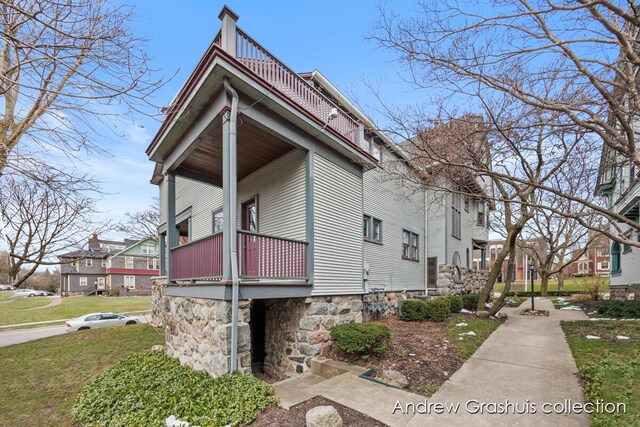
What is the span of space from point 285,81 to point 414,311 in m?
7.71

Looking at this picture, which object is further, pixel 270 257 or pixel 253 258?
pixel 270 257

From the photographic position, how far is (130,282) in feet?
140

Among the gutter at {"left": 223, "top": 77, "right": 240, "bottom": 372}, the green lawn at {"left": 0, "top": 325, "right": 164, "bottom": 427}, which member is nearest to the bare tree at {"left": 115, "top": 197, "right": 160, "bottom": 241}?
the green lawn at {"left": 0, "top": 325, "right": 164, "bottom": 427}

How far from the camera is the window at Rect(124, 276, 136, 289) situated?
139ft

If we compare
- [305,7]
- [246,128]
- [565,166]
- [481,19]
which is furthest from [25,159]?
[565,166]

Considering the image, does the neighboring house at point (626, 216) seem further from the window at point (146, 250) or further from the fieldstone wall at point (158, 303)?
the window at point (146, 250)

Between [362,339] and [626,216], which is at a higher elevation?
[626,216]

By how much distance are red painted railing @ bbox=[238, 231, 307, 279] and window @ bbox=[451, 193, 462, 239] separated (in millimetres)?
10919

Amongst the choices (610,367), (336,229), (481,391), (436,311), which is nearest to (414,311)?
(436,311)

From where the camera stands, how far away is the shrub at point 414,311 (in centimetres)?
1000

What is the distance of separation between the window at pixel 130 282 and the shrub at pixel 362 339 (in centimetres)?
4435

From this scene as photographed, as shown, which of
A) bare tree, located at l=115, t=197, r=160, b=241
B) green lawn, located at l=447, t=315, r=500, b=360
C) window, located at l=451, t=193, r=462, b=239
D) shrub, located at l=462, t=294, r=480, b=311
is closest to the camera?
green lawn, located at l=447, t=315, r=500, b=360

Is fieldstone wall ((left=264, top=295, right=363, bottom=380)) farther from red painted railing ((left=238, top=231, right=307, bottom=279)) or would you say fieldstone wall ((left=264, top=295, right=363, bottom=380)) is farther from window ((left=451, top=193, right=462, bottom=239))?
window ((left=451, top=193, right=462, bottom=239))

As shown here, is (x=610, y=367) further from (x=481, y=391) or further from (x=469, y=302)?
(x=469, y=302)
